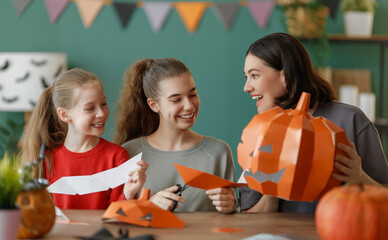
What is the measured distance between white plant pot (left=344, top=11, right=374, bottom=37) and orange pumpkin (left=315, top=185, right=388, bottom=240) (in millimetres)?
2595

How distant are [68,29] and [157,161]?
211 cm

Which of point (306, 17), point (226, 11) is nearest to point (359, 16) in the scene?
point (306, 17)

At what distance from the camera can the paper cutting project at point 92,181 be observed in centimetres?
127

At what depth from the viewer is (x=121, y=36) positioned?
3.48 meters

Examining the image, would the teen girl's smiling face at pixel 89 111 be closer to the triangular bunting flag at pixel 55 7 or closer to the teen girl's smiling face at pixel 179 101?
the teen girl's smiling face at pixel 179 101

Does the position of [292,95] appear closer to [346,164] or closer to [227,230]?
[346,164]

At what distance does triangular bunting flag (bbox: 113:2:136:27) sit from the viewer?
341cm

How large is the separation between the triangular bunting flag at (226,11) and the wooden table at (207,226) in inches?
94.4

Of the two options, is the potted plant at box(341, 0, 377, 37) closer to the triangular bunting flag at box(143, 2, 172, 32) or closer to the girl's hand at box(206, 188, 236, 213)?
the triangular bunting flag at box(143, 2, 172, 32)

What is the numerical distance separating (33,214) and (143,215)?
0.25 m

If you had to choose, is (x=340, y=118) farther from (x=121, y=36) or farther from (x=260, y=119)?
(x=121, y=36)

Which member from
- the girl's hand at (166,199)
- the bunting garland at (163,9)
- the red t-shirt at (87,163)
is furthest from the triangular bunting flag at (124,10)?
the girl's hand at (166,199)

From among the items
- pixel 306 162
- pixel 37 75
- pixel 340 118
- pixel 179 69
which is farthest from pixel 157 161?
pixel 37 75

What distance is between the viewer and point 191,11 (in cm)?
344
